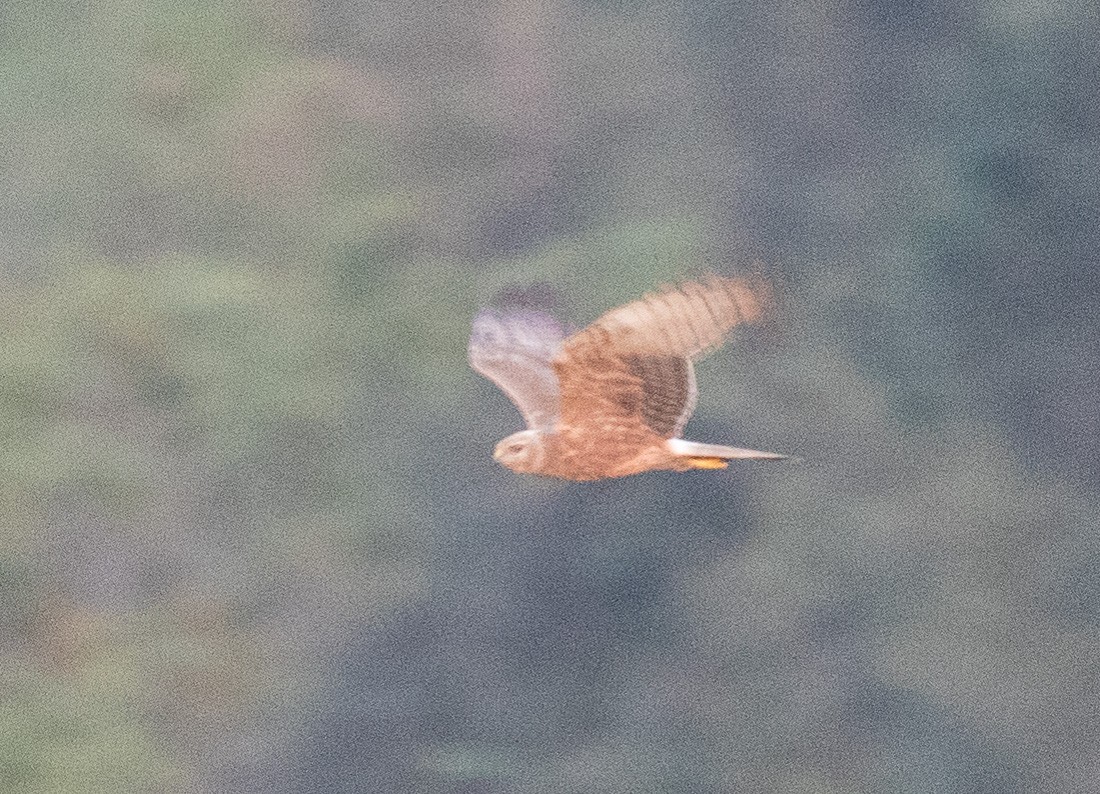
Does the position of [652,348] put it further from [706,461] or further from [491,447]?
[491,447]

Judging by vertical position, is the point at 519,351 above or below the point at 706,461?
above

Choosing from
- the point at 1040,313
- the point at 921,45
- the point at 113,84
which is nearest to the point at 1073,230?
the point at 1040,313

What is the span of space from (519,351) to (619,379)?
0.78m

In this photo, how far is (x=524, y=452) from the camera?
13.7 ft

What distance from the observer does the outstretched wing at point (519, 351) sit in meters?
4.41

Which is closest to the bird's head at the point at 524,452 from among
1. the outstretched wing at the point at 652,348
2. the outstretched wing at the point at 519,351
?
the outstretched wing at the point at 519,351

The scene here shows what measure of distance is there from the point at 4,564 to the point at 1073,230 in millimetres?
5272

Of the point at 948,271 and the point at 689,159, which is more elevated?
the point at 689,159

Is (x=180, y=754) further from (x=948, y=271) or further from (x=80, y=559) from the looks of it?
(x=948, y=271)

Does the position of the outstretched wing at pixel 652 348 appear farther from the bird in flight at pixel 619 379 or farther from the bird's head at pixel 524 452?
the bird's head at pixel 524 452

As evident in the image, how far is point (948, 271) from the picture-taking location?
8.94 m

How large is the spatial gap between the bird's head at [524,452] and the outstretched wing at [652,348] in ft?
0.89

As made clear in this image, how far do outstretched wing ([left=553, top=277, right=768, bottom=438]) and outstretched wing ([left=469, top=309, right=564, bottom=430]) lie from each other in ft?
1.60

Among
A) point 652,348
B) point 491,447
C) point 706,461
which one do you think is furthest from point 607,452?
point 491,447
